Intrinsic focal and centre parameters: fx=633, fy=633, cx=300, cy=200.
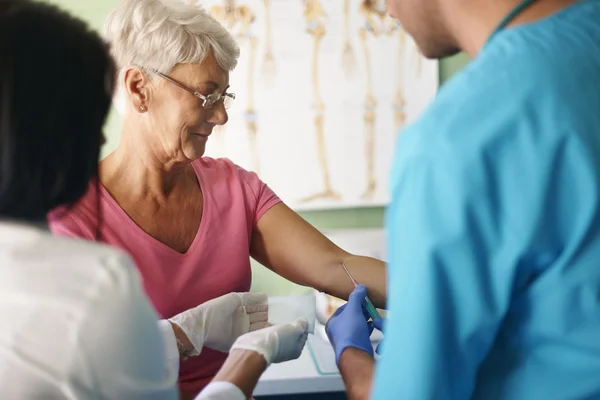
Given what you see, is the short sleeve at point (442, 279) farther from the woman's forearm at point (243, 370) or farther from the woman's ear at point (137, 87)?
the woman's ear at point (137, 87)

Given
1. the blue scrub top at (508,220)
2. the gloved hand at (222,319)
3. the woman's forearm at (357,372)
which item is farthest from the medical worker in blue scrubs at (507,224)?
the gloved hand at (222,319)

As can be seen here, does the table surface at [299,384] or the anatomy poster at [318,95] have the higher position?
the anatomy poster at [318,95]

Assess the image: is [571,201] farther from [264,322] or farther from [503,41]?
[264,322]

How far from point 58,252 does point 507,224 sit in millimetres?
458

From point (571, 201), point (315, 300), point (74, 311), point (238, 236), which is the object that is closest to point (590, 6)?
point (571, 201)

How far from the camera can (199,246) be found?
1.37m

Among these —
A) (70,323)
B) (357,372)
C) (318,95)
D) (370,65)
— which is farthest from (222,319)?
(370,65)

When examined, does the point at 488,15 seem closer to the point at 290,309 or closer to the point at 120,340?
the point at 120,340

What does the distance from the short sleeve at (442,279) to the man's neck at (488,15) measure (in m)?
0.19

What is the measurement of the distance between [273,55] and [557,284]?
1.80m

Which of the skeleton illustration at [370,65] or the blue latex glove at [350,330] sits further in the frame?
the skeleton illustration at [370,65]

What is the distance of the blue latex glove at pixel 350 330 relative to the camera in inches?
40.1

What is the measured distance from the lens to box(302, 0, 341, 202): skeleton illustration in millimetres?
2311

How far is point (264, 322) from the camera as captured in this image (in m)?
1.46
